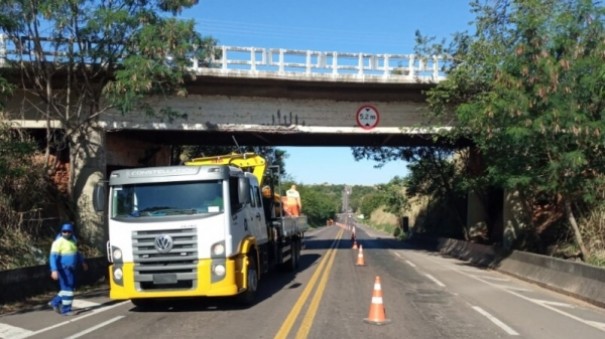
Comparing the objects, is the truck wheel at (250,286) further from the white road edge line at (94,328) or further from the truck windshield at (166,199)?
the white road edge line at (94,328)

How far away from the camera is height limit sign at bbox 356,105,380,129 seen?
2560 cm

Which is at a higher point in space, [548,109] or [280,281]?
[548,109]

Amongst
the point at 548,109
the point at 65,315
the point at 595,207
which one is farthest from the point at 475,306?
the point at 595,207

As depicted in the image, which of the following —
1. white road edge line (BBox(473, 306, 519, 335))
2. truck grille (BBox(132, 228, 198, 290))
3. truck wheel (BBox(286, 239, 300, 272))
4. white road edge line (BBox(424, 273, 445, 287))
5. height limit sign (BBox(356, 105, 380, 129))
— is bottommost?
white road edge line (BBox(424, 273, 445, 287))

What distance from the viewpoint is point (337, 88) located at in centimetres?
2556

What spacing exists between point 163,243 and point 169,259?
0.30 metres

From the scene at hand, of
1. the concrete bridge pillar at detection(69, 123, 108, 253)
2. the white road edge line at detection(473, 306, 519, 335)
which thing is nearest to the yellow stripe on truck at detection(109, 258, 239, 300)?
the white road edge line at detection(473, 306, 519, 335)

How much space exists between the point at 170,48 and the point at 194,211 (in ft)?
29.6

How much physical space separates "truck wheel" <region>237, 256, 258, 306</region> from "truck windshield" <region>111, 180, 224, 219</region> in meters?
1.57

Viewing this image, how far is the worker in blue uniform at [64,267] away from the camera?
38.6ft

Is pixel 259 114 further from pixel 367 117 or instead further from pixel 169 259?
pixel 169 259

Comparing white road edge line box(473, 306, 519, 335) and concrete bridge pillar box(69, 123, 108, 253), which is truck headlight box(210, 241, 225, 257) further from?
concrete bridge pillar box(69, 123, 108, 253)

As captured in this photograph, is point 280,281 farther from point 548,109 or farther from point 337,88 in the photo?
point 337,88

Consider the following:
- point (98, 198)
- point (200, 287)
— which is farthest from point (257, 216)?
point (98, 198)
